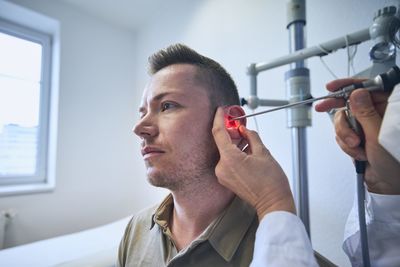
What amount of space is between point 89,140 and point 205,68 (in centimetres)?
166

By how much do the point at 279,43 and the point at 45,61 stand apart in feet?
6.86

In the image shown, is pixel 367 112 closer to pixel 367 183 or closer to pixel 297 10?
pixel 367 183

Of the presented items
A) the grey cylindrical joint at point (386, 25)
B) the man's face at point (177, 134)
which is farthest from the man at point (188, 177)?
the grey cylindrical joint at point (386, 25)

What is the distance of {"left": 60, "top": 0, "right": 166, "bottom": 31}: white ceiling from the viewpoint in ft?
6.63

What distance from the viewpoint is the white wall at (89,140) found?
6.03 ft

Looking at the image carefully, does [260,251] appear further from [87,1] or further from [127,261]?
[87,1]

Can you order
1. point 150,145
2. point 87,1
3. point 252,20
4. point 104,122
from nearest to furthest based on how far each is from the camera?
1. point 150,145
2. point 252,20
3. point 87,1
4. point 104,122

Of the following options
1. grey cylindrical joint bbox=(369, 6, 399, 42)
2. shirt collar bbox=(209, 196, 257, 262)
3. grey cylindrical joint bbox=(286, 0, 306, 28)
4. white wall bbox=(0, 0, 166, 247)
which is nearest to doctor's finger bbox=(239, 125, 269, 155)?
shirt collar bbox=(209, 196, 257, 262)

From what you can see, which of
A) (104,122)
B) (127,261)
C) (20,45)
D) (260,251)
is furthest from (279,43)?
(20,45)

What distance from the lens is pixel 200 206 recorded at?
768mm

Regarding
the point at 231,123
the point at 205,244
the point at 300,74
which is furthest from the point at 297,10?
the point at 205,244

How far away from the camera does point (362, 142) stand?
1.69 feet

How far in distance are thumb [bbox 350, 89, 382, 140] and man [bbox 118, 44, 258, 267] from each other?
31 cm

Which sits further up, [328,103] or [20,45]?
[20,45]
